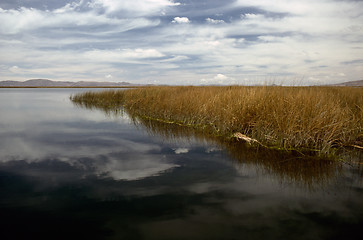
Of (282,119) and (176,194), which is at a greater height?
(282,119)

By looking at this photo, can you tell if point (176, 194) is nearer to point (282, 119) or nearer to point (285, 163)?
point (285, 163)

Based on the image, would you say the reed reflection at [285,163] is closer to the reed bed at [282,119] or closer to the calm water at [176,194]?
the calm water at [176,194]

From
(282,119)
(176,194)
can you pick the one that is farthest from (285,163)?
(176,194)

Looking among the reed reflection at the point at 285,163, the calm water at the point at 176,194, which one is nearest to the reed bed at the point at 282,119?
the reed reflection at the point at 285,163

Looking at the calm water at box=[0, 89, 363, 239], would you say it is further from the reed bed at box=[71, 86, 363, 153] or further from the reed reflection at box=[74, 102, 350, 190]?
the reed bed at box=[71, 86, 363, 153]

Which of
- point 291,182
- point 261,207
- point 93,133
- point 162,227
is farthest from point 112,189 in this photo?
point 93,133

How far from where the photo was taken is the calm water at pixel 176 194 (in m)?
2.95

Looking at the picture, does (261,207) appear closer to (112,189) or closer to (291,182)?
(291,182)

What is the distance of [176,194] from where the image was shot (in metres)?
3.87

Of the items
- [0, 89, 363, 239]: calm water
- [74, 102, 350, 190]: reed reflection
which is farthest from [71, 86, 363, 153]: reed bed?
[0, 89, 363, 239]: calm water

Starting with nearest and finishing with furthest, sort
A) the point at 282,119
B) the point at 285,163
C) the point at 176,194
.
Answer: the point at 176,194 < the point at 285,163 < the point at 282,119

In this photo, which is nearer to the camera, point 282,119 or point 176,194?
point 176,194

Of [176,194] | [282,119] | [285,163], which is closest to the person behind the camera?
[176,194]

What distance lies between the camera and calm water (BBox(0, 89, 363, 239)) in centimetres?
295
